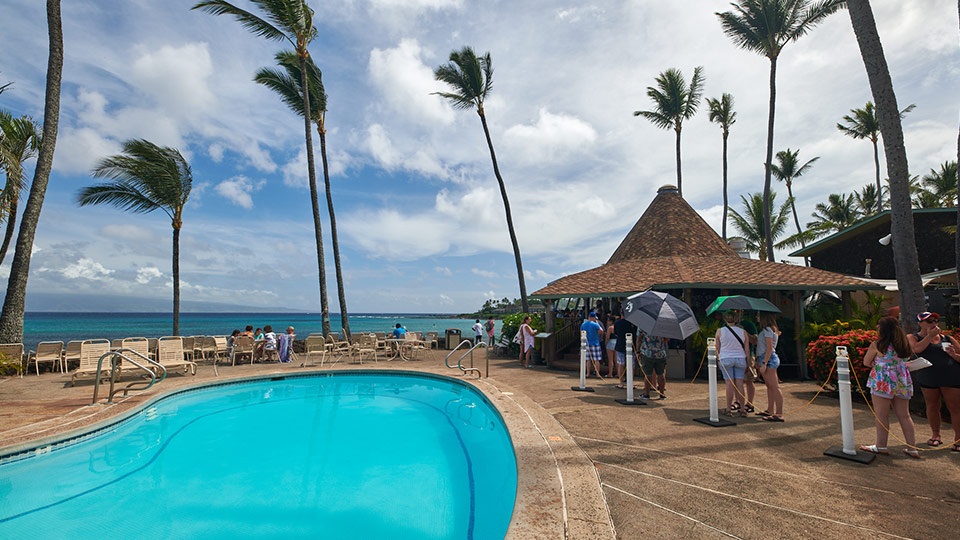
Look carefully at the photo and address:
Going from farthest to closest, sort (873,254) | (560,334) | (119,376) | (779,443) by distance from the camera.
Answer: (873,254)
(560,334)
(119,376)
(779,443)

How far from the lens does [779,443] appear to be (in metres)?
5.16

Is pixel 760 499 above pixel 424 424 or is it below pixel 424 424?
above

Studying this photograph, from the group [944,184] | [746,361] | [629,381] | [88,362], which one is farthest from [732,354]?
[944,184]

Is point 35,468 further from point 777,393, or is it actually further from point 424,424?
point 777,393

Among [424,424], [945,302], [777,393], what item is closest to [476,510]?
[424,424]

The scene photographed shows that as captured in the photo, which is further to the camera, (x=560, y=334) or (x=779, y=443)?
(x=560, y=334)

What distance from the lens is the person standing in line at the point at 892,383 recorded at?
4660 millimetres

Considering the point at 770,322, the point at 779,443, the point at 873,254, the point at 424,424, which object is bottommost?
the point at 424,424

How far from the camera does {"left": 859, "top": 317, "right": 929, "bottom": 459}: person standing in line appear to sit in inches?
183

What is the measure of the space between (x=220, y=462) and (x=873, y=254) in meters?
23.6

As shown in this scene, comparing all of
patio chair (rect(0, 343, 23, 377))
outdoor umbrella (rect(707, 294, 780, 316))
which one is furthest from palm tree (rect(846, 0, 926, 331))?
patio chair (rect(0, 343, 23, 377))

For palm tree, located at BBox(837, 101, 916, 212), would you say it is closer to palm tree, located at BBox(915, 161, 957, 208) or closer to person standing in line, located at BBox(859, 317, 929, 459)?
palm tree, located at BBox(915, 161, 957, 208)

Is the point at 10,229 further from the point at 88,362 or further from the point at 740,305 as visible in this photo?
the point at 740,305

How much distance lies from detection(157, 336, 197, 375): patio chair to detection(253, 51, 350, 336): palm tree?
26.0ft
